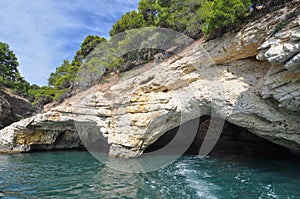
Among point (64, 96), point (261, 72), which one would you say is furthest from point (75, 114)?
point (261, 72)

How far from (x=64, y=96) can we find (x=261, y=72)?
64.0 feet

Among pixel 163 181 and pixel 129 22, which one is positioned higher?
pixel 129 22

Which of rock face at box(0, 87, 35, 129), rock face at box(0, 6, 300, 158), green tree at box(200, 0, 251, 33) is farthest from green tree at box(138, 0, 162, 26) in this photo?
rock face at box(0, 87, 35, 129)

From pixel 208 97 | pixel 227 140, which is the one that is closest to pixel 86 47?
pixel 208 97

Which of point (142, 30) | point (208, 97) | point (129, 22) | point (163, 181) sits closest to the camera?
point (163, 181)

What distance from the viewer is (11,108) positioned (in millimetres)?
23219

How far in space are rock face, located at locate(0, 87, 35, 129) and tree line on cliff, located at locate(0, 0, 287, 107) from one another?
168 centimetres

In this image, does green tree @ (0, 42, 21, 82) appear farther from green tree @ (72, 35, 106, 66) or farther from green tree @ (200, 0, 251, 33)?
green tree @ (200, 0, 251, 33)

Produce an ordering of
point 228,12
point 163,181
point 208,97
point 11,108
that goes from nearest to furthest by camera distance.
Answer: point 163,181
point 228,12
point 208,97
point 11,108

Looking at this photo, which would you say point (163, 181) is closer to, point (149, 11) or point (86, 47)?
point (149, 11)

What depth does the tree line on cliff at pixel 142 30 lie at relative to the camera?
10.7 meters

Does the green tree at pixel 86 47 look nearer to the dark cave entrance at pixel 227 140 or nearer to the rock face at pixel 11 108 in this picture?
the rock face at pixel 11 108

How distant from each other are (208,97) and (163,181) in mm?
5835

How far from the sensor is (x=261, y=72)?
1044cm
